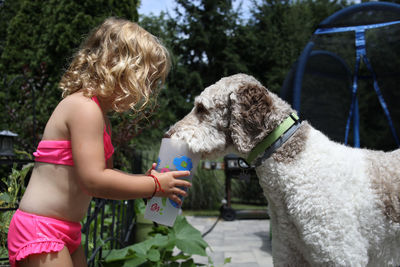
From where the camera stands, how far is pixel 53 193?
153cm

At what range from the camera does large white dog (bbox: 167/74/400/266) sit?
5.20ft

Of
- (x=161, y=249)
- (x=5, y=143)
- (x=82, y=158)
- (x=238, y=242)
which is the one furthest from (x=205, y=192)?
(x=82, y=158)

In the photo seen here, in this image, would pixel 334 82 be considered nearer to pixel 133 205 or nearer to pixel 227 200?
pixel 227 200

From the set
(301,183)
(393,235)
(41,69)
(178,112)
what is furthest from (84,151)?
(178,112)

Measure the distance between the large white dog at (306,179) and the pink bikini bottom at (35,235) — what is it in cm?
63

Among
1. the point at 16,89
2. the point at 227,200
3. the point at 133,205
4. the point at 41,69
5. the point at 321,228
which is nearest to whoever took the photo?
the point at 321,228

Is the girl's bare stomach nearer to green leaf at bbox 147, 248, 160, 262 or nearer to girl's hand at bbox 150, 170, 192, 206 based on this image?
girl's hand at bbox 150, 170, 192, 206

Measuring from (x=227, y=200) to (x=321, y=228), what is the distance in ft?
16.7

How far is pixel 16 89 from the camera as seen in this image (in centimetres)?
571

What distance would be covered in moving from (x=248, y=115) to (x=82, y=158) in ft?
2.54

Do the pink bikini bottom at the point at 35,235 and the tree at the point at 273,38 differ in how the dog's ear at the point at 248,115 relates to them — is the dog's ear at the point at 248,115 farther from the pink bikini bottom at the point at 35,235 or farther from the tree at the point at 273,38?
the tree at the point at 273,38

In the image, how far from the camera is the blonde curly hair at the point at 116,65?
160 centimetres

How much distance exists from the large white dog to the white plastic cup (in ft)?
0.24

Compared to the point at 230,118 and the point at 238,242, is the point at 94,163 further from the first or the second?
the point at 238,242
